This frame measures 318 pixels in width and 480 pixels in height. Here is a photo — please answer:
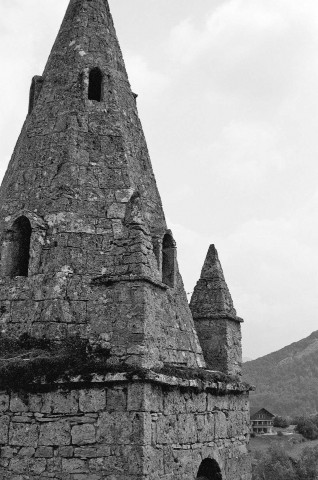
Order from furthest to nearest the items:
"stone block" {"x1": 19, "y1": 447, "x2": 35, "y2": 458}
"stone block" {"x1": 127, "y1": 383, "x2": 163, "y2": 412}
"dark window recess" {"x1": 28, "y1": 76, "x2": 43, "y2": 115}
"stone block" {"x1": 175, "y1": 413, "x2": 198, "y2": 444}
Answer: "dark window recess" {"x1": 28, "y1": 76, "x2": 43, "y2": 115} → "stone block" {"x1": 175, "y1": 413, "x2": 198, "y2": 444} → "stone block" {"x1": 19, "y1": 447, "x2": 35, "y2": 458} → "stone block" {"x1": 127, "y1": 383, "x2": 163, "y2": 412}

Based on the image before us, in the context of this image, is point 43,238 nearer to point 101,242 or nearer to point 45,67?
point 101,242

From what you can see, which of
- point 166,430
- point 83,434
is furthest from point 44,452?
point 166,430

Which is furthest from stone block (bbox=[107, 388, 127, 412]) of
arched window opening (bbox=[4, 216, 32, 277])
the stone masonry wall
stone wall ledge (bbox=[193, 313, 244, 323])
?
stone wall ledge (bbox=[193, 313, 244, 323])

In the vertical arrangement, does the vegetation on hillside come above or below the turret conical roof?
below

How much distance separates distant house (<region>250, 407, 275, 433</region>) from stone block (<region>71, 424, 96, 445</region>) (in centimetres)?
6733

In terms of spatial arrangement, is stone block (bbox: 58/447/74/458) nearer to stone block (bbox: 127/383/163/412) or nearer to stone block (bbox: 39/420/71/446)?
stone block (bbox: 39/420/71/446)

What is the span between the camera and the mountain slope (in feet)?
265

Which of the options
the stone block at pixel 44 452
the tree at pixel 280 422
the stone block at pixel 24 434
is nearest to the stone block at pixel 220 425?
the stone block at pixel 44 452

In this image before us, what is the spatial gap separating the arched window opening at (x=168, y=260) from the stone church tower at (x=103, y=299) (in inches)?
0.7

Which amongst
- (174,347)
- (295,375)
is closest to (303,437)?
(295,375)

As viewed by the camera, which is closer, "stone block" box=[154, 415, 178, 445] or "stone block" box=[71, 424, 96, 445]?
"stone block" box=[71, 424, 96, 445]

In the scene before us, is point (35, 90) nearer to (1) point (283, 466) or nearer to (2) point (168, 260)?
(2) point (168, 260)

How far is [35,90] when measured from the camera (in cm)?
1040

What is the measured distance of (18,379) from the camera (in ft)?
24.1
